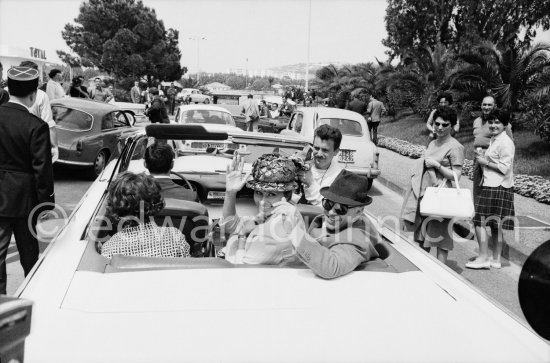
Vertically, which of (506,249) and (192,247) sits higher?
(192,247)

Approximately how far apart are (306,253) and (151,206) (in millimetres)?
1079

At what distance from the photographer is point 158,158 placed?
4344 mm

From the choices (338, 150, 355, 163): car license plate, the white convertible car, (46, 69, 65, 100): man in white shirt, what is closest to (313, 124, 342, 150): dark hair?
the white convertible car

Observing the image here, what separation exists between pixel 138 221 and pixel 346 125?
9077 millimetres

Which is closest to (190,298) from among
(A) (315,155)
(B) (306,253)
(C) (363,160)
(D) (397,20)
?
(B) (306,253)

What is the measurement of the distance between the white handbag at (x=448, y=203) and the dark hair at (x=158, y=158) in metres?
2.23

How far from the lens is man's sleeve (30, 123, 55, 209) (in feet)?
13.6

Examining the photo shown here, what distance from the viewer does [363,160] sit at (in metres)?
10.8

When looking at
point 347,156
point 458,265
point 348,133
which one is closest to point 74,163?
point 347,156

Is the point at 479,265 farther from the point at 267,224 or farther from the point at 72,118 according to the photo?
the point at 72,118

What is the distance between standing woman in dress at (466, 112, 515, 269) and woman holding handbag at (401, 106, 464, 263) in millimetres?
588

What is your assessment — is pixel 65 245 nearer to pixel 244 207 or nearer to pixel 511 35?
pixel 244 207

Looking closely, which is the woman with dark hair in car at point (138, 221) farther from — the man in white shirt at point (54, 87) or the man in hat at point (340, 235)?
the man in white shirt at point (54, 87)

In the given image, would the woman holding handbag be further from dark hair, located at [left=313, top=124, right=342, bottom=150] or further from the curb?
the curb
